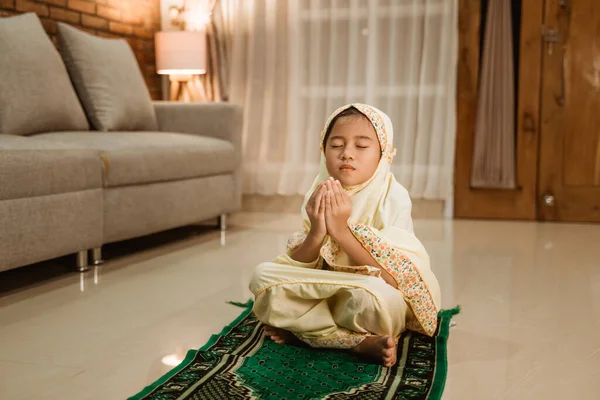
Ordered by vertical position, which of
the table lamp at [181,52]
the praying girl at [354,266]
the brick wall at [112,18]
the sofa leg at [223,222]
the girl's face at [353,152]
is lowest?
the sofa leg at [223,222]

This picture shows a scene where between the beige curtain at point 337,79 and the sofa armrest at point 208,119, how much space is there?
2.58 feet

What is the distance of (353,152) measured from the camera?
1.54 meters

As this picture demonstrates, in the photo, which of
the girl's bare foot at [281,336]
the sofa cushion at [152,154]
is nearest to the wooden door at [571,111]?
the sofa cushion at [152,154]

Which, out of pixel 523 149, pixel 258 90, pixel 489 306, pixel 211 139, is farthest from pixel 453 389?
pixel 258 90

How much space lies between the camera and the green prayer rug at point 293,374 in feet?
4.14

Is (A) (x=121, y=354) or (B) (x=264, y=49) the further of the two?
(B) (x=264, y=49)

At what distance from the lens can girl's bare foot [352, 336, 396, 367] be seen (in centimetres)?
141

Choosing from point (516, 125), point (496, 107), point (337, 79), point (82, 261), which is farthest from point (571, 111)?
point (82, 261)

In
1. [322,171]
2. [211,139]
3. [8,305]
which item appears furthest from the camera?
[211,139]

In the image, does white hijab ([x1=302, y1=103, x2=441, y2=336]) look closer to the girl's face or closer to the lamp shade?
the girl's face

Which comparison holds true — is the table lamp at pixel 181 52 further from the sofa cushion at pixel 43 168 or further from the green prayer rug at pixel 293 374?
the green prayer rug at pixel 293 374

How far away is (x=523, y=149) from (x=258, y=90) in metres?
1.79

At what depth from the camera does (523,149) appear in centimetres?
397

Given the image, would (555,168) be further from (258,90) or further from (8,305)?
(8,305)
